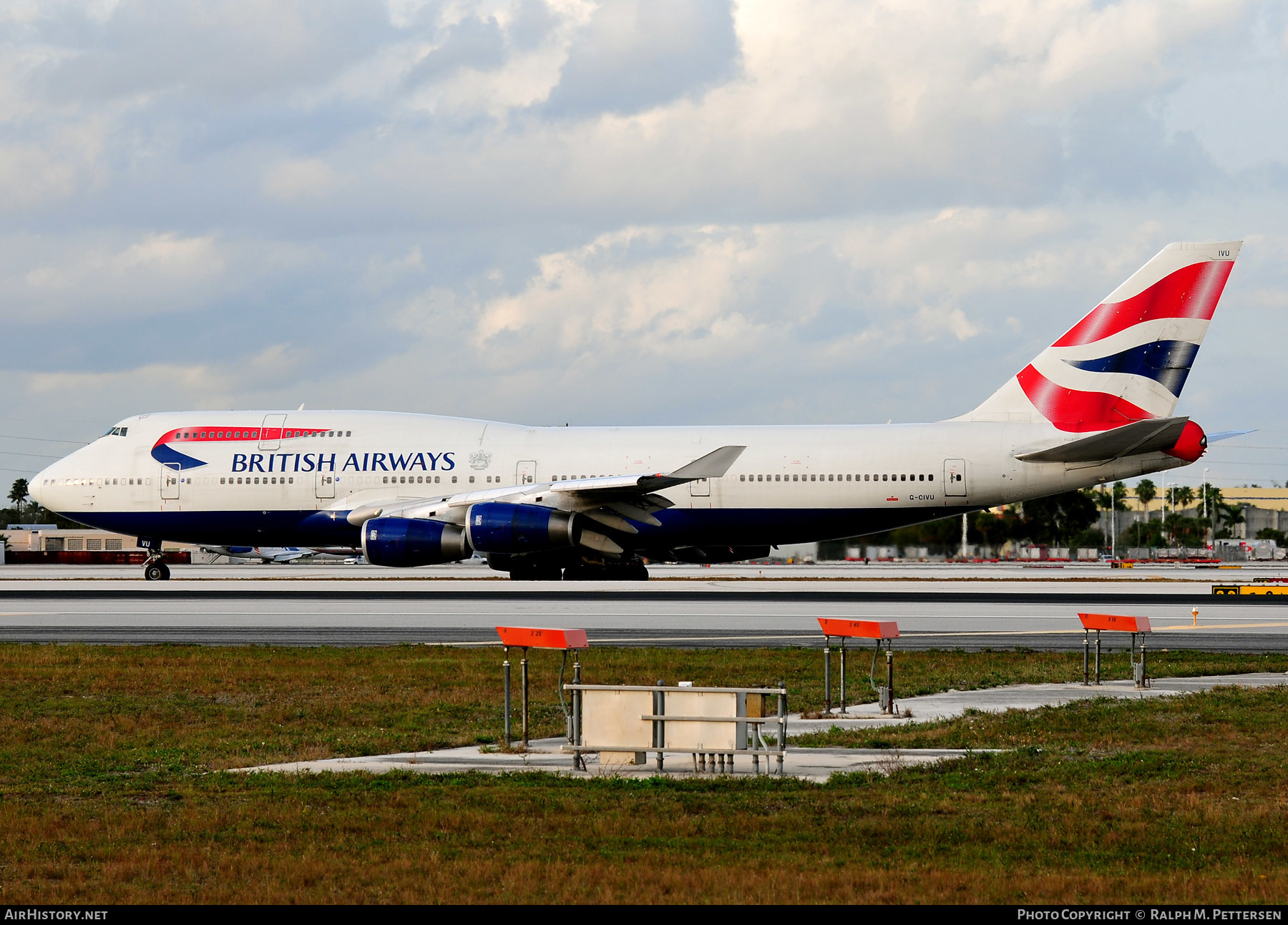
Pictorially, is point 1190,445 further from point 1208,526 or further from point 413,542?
point 1208,526

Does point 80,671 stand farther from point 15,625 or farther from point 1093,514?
point 1093,514

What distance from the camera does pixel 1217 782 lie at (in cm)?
993

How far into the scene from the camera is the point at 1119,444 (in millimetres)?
34969

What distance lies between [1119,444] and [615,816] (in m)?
29.2

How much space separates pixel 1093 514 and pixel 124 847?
120 meters

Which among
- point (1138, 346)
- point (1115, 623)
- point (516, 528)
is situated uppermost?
point (1138, 346)

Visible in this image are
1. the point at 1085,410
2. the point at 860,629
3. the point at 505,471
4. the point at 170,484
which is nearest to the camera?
the point at 860,629

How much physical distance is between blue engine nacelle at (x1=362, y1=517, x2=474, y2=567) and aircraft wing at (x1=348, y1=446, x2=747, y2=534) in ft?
4.29

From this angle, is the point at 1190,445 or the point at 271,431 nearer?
the point at 1190,445

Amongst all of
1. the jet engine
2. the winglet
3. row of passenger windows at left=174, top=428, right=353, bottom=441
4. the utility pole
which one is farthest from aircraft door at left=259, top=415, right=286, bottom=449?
the utility pole

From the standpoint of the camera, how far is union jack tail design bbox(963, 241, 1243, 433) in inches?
1459

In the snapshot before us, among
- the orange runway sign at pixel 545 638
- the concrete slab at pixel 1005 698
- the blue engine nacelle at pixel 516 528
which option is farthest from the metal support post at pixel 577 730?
the blue engine nacelle at pixel 516 528

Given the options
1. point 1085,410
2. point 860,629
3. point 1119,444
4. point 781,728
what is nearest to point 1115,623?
point 860,629

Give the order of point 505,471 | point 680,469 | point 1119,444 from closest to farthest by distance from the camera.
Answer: point 1119,444 → point 680,469 → point 505,471
